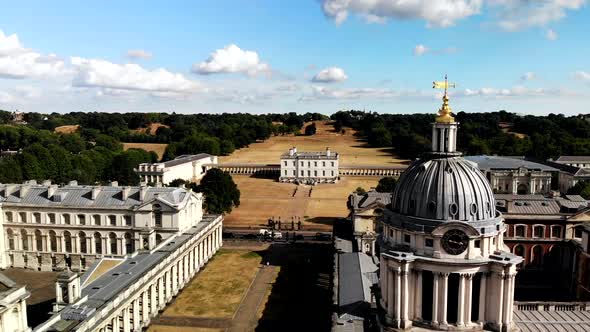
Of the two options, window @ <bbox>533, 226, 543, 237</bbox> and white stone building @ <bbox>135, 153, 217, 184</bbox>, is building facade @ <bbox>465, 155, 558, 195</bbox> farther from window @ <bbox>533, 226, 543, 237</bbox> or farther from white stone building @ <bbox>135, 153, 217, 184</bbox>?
white stone building @ <bbox>135, 153, 217, 184</bbox>

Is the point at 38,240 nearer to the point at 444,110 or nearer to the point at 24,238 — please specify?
the point at 24,238

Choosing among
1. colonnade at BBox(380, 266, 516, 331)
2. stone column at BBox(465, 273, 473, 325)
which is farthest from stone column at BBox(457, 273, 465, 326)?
stone column at BBox(465, 273, 473, 325)

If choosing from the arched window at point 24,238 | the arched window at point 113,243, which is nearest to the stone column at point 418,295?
the arched window at point 113,243

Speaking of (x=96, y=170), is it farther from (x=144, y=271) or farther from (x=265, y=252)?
(x=144, y=271)

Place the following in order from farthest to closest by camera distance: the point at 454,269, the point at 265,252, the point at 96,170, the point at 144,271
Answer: the point at 96,170
the point at 265,252
the point at 144,271
the point at 454,269

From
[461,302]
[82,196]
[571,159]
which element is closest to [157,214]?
[82,196]

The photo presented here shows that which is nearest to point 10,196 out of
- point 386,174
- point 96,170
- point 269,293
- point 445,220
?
point 269,293
